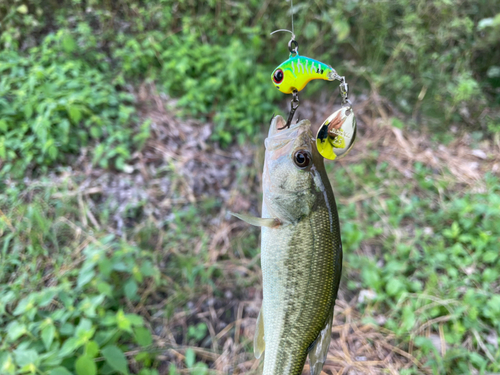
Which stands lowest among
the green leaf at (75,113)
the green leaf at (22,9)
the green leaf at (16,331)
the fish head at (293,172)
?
the green leaf at (16,331)

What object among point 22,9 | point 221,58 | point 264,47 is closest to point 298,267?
point 221,58

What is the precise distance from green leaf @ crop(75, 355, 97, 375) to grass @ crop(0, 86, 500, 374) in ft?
0.04

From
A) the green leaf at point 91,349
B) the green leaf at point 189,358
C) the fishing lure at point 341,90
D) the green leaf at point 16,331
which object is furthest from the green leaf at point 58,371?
the fishing lure at point 341,90

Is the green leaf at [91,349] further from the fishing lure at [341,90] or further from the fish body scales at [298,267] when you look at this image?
the fishing lure at [341,90]

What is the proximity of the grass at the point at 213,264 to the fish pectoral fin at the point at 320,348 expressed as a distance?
4.33 feet

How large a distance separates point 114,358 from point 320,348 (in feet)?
4.47

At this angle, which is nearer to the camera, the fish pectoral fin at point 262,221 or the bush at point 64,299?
the fish pectoral fin at point 262,221

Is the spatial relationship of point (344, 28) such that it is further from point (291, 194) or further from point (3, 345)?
point (3, 345)

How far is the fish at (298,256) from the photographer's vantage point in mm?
1225

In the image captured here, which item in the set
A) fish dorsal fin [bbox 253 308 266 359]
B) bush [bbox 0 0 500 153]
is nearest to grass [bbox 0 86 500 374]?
bush [bbox 0 0 500 153]

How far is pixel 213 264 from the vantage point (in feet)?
9.57

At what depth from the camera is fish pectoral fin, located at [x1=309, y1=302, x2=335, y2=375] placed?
125cm

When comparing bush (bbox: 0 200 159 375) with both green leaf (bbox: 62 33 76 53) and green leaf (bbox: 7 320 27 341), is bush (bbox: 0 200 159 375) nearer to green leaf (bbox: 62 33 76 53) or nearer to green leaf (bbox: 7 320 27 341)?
A: green leaf (bbox: 7 320 27 341)

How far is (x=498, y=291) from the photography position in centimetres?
254
